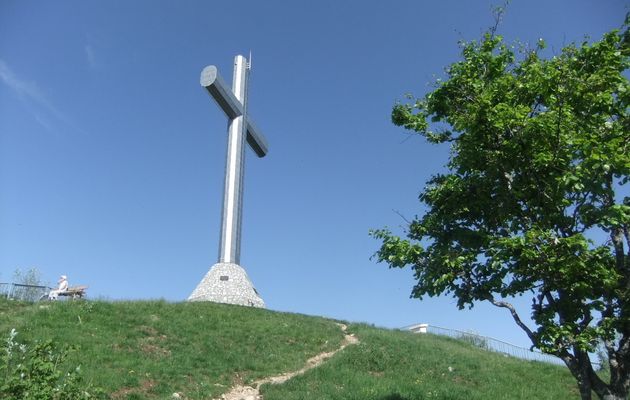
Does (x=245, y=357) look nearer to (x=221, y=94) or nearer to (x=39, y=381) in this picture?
(x=39, y=381)

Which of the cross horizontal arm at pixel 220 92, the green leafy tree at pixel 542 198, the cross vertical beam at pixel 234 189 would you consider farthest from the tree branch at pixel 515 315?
the cross horizontal arm at pixel 220 92

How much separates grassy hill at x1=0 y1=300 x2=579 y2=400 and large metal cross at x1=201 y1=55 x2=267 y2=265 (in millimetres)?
5289

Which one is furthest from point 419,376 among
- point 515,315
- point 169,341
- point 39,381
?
point 39,381

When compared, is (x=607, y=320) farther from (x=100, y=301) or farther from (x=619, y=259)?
(x=100, y=301)

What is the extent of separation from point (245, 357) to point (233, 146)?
49.7ft

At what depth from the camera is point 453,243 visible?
9000mm

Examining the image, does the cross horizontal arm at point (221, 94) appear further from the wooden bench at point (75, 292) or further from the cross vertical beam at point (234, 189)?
the wooden bench at point (75, 292)

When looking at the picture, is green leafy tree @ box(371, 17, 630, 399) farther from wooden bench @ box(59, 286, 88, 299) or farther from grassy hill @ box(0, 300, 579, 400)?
wooden bench @ box(59, 286, 88, 299)

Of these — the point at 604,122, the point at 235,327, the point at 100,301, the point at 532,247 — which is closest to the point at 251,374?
the point at 235,327

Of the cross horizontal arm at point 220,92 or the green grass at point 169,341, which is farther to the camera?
the cross horizontal arm at point 220,92

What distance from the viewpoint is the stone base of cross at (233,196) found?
26.4m

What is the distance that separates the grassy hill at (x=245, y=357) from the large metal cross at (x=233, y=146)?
5289 mm

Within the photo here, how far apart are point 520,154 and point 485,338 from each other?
23563mm

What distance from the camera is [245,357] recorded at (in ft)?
55.9
